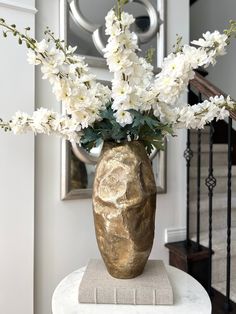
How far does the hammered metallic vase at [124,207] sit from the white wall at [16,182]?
0.58m

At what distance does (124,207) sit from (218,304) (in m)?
1.06

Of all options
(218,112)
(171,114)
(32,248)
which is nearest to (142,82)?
(171,114)

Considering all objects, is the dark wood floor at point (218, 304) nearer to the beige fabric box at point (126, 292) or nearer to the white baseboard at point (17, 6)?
the beige fabric box at point (126, 292)

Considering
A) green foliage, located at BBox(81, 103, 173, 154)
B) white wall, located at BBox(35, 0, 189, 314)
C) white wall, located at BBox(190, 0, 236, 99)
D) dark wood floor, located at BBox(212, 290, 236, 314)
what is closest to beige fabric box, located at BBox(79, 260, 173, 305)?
green foliage, located at BBox(81, 103, 173, 154)

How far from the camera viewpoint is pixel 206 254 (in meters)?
1.66

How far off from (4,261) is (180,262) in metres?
0.98

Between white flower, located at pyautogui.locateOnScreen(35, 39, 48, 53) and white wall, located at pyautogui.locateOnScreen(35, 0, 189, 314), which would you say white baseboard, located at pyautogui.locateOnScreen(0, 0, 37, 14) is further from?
white flower, located at pyautogui.locateOnScreen(35, 39, 48, 53)

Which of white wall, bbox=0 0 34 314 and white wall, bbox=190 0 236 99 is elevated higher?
white wall, bbox=190 0 236 99

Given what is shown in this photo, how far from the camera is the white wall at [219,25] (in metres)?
3.24

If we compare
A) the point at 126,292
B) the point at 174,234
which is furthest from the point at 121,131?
the point at 174,234

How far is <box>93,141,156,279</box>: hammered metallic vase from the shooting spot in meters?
0.93

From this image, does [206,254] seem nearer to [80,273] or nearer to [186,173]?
[186,173]

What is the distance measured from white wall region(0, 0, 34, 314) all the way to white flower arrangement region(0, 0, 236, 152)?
0.37 m

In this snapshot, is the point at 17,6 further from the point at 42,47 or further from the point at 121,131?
the point at 121,131
